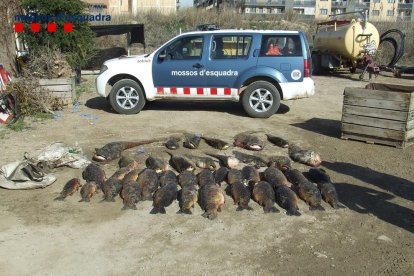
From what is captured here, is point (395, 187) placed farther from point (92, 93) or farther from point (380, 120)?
point (92, 93)

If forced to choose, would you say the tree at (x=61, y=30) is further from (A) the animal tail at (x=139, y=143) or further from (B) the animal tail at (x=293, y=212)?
(B) the animal tail at (x=293, y=212)

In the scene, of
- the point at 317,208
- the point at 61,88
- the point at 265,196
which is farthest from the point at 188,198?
the point at 61,88

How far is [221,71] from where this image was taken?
31.1ft

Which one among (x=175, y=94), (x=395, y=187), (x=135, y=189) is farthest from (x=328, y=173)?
(x=175, y=94)

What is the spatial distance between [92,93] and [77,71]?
157cm

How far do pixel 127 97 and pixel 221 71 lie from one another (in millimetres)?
2293

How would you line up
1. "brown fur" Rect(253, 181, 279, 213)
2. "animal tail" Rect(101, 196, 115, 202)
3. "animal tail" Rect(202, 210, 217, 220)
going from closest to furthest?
1. "animal tail" Rect(202, 210, 217, 220)
2. "brown fur" Rect(253, 181, 279, 213)
3. "animal tail" Rect(101, 196, 115, 202)

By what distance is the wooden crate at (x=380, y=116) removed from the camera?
746 cm

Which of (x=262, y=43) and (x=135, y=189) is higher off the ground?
(x=262, y=43)

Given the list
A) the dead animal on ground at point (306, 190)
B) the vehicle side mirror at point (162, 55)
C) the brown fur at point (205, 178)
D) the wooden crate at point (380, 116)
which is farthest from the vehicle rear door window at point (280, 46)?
the brown fur at point (205, 178)

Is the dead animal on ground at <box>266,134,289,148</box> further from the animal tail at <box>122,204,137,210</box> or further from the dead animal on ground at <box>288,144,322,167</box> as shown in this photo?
the animal tail at <box>122,204,137,210</box>

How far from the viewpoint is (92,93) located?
1276 cm

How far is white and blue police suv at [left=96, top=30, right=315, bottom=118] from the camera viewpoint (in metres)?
9.42

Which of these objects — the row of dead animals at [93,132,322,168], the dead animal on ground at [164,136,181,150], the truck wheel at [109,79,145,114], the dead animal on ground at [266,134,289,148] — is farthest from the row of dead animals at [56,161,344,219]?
the truck wheel at [109,79,145,114]
